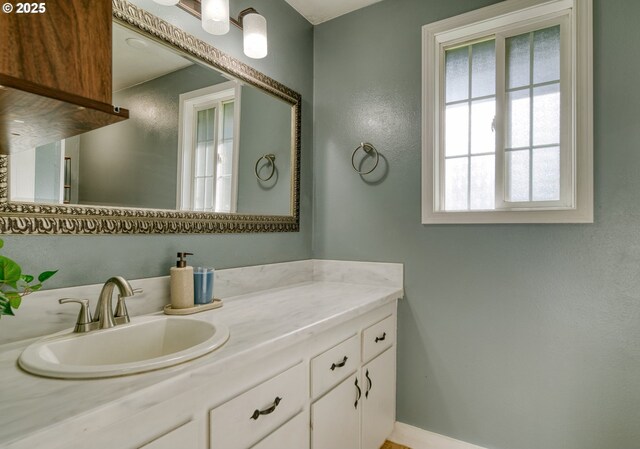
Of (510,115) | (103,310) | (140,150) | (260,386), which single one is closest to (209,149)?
(140,150)

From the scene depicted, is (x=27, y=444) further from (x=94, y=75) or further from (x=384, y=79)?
(x=384, y=79)

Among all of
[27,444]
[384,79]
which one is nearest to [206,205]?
[27,444]

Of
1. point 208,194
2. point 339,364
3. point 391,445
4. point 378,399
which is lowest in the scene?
point 391,445

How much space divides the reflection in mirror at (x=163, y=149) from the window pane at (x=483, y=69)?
115cm

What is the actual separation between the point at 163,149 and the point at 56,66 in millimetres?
753

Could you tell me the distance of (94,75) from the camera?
0.71 meters

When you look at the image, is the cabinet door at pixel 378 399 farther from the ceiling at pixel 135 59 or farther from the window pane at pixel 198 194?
the ceiling at pixel 135 59

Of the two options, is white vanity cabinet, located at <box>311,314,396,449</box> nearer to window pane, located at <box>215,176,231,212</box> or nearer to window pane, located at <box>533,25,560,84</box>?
window pane, located at <box>215,176,231,212</box>

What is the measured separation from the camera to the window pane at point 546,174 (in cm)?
169

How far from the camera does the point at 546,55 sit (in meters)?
1.74

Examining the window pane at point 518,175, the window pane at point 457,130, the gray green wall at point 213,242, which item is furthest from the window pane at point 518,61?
the gray green wall at point 213,242

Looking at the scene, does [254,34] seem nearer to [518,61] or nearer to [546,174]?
[518,61]

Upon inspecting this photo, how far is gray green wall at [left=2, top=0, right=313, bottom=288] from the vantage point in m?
1.08

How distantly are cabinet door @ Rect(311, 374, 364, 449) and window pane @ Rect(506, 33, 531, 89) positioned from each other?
5.51 feet
